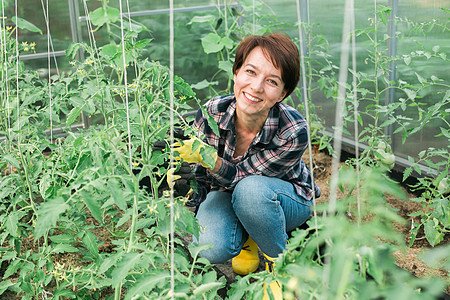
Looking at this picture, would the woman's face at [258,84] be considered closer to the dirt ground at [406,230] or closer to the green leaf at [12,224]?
the dirt ground at [406,230]

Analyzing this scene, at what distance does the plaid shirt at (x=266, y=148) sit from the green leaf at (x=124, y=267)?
0.72 meters

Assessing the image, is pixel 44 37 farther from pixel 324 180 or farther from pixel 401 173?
pixel 401 173

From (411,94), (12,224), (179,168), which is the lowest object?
(12,224)

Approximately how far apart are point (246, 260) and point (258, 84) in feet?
2.27

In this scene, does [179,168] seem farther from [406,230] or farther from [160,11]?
[160,11]

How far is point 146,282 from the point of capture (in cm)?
96

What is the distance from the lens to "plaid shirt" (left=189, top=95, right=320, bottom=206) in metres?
1.77

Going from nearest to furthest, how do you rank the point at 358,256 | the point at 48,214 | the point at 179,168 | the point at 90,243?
1. the point at 358,256
2. the point at 48,214
3. the point at 90,243
4. the point at 179,168

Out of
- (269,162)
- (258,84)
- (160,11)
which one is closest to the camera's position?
(258,84)

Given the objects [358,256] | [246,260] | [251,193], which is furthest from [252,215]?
[358,256]

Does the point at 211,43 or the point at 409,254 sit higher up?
the point at 211,43

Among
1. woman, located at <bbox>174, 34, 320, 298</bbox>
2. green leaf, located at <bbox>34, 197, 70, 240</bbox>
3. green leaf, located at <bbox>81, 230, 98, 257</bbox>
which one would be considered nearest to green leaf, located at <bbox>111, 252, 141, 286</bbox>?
green leaf, located at <bbox>34, 197, 70, 240</bbox>

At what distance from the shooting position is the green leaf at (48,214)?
3.01ft

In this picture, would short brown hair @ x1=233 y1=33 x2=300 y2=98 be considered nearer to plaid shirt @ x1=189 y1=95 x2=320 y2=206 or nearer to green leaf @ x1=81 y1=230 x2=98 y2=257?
plaid shirt @ x1=189 y1=95 x2=320 y2=206
